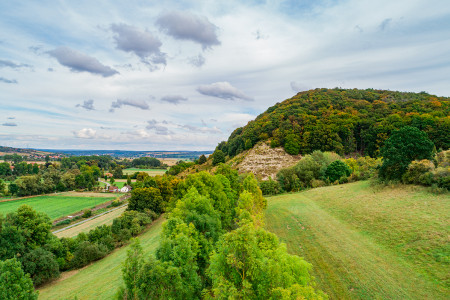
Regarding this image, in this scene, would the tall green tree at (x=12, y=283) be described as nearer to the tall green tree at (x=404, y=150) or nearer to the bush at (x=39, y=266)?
the bush at (x=39, y=266)

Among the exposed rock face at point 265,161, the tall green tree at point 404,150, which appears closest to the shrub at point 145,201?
the exposed rock face at point 265,161

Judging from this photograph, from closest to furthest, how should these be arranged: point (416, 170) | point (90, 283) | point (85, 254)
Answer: point (90, 283), point (416, 170), point (85, 254)

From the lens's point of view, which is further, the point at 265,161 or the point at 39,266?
the point at 265,161

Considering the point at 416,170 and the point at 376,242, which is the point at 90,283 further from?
the point at 416,170

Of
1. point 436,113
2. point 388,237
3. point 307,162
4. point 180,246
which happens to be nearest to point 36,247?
point 180,246

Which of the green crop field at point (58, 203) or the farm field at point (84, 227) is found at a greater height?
the farm field at point (84, 227)

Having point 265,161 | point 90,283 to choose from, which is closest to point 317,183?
point 265,161
